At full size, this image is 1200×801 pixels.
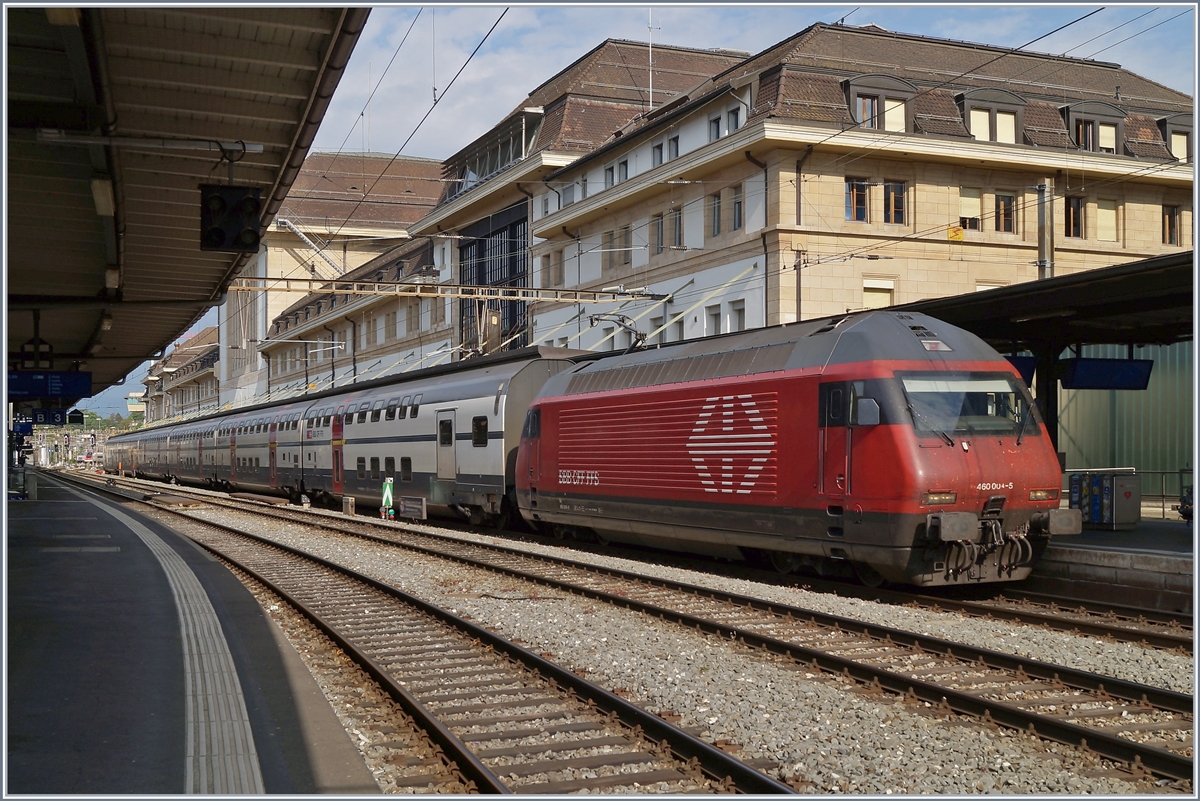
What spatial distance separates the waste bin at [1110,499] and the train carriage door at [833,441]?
667 cm

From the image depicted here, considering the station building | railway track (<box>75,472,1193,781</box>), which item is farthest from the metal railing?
the station building

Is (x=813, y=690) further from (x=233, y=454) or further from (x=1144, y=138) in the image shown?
(x=233, y=454)

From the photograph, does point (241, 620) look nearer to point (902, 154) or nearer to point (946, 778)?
point (946, 778)

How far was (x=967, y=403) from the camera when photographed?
1308cm

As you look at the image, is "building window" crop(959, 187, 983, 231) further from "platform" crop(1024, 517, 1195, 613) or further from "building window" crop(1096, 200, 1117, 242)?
"platform" crop(1024, 517, 1195, 613)

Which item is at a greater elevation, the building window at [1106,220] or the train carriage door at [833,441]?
the building window at [1106,220]

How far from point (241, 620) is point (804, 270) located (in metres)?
23.3

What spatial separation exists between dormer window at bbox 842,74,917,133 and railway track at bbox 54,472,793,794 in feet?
82.9

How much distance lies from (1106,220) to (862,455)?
94.9 feet

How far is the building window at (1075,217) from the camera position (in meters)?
36.9

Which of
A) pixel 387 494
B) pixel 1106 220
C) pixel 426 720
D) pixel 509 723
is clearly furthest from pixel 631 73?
pixel 426 720

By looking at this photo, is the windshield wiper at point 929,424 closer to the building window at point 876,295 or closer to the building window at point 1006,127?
the building window at point 876,295

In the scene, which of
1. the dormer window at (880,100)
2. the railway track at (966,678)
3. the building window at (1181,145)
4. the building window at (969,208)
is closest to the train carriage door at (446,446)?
the railway track at (966,678)

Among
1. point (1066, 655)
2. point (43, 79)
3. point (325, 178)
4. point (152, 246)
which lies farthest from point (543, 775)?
A: point (325, 178)
